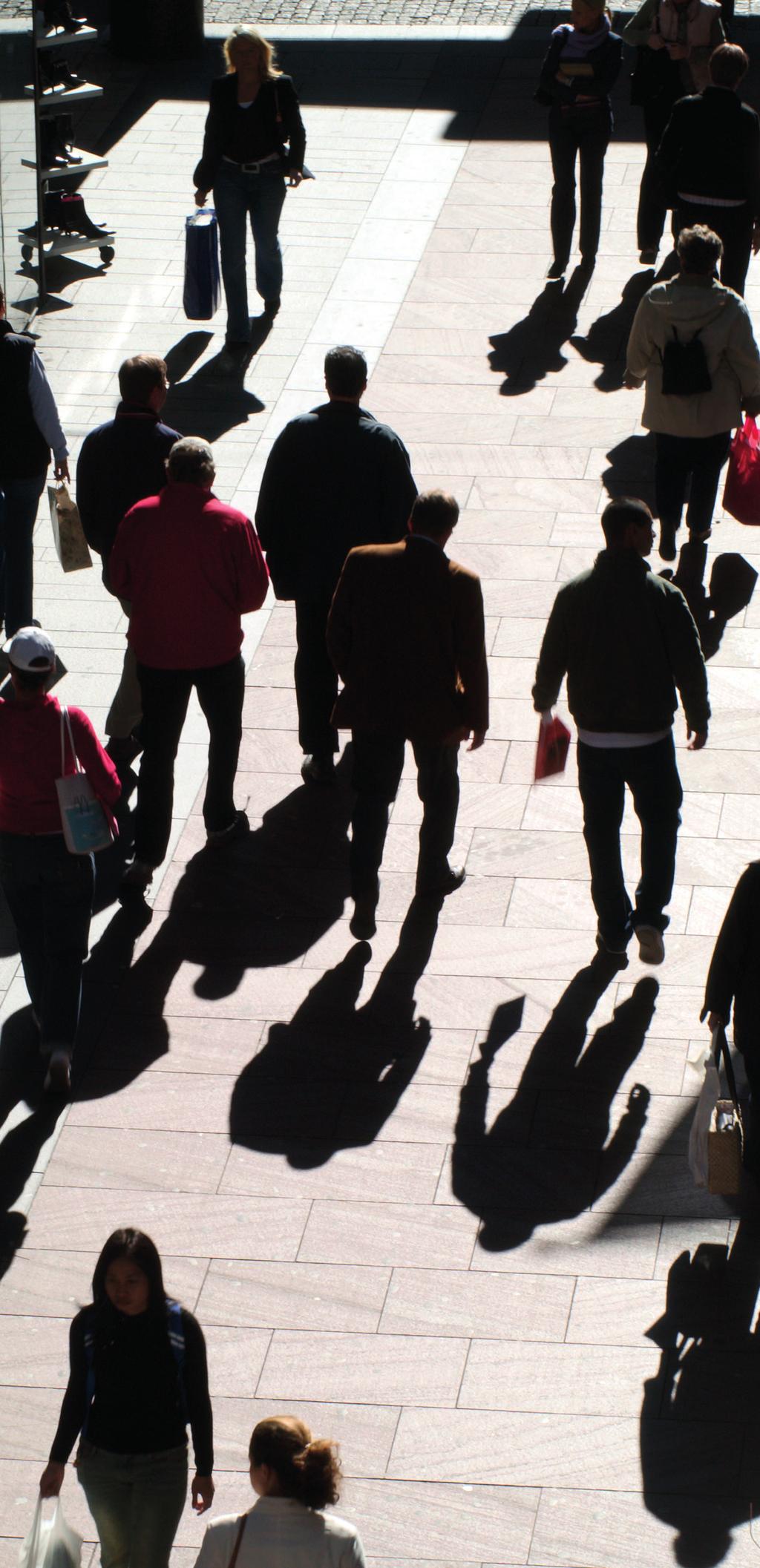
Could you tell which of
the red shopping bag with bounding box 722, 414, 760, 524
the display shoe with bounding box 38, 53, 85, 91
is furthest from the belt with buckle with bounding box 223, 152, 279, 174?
the red shopping bag with bounding box 722, 414, 760, 524

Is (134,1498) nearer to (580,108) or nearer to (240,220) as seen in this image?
(240,220)

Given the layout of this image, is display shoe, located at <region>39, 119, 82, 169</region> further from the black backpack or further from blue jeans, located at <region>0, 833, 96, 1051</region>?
blue jeans, located at <region>0, 833, 96, 1051</region>

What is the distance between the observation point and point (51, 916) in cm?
697

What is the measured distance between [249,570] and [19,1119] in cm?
214

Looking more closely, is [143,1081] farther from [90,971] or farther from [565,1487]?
[565,1487]

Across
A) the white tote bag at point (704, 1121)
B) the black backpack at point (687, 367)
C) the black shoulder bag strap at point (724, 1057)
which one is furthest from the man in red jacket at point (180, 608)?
the white tote bag at point (704, 1121)

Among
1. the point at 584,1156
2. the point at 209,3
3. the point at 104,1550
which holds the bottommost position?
the point at 209,3

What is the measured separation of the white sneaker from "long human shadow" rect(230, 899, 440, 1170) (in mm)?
793

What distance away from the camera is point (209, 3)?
19.2 metres

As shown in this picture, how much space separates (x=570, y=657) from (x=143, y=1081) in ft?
6.65

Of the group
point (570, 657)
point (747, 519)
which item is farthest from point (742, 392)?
point (570, 657)

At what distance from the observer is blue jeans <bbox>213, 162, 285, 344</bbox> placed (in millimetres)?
12445

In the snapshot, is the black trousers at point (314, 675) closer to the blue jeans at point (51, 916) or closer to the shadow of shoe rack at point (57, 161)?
the blue jeans at point (51, 916)

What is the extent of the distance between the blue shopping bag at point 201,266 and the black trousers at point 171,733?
209 inches
